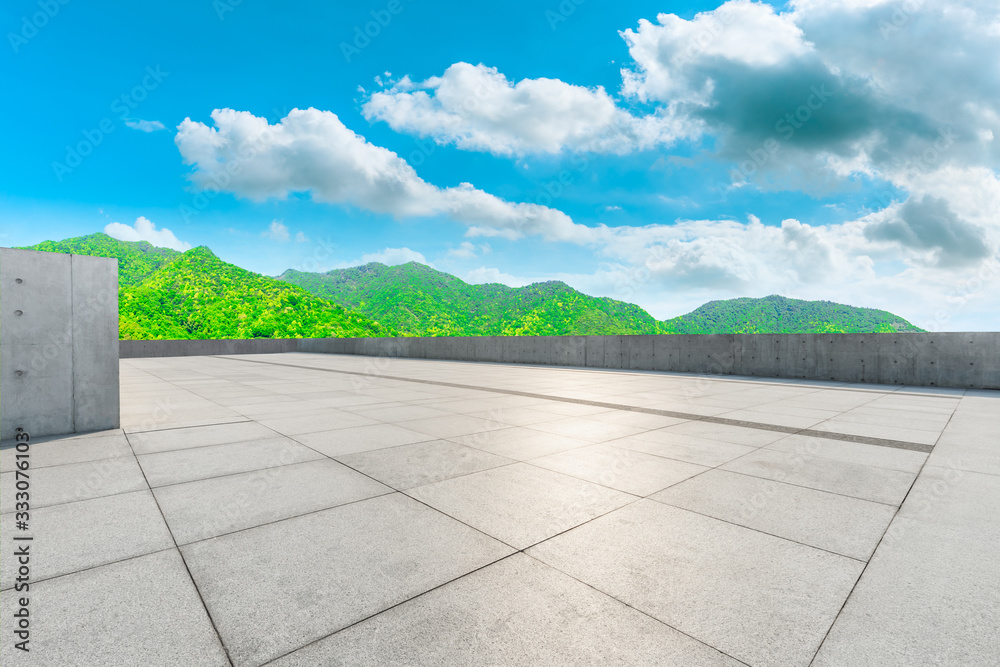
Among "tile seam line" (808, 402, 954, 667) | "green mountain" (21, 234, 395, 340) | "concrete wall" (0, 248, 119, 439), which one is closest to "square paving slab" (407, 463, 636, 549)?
"tile seam line" (808, 402, 954, 667)

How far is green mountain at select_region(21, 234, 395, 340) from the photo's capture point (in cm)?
5756

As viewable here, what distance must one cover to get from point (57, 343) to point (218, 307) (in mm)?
64532

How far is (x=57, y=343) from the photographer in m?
6.63

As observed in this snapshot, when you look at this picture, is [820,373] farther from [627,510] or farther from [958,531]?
[627,510]

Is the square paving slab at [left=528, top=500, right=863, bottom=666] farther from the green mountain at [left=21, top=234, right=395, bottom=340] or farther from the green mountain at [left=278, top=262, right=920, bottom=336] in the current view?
the green mountain at [left=21, top=234, right=395, bottom=340]

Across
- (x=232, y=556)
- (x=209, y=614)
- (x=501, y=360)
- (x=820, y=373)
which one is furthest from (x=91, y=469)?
(x=501, y=360)

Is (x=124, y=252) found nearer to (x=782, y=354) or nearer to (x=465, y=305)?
(x=465, y=305)

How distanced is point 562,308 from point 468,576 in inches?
2415

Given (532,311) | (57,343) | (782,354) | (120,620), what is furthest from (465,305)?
(120,620)

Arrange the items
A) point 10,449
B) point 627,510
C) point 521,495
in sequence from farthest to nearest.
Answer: point 10,449
point 521,495
point 627,510

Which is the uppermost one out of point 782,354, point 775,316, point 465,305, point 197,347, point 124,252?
point 124,252

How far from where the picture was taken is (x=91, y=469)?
198 inches

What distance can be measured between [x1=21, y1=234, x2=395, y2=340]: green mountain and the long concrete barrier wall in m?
42.1

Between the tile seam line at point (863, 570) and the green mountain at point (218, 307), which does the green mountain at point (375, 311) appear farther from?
the tile seam line at point (863, 570)
